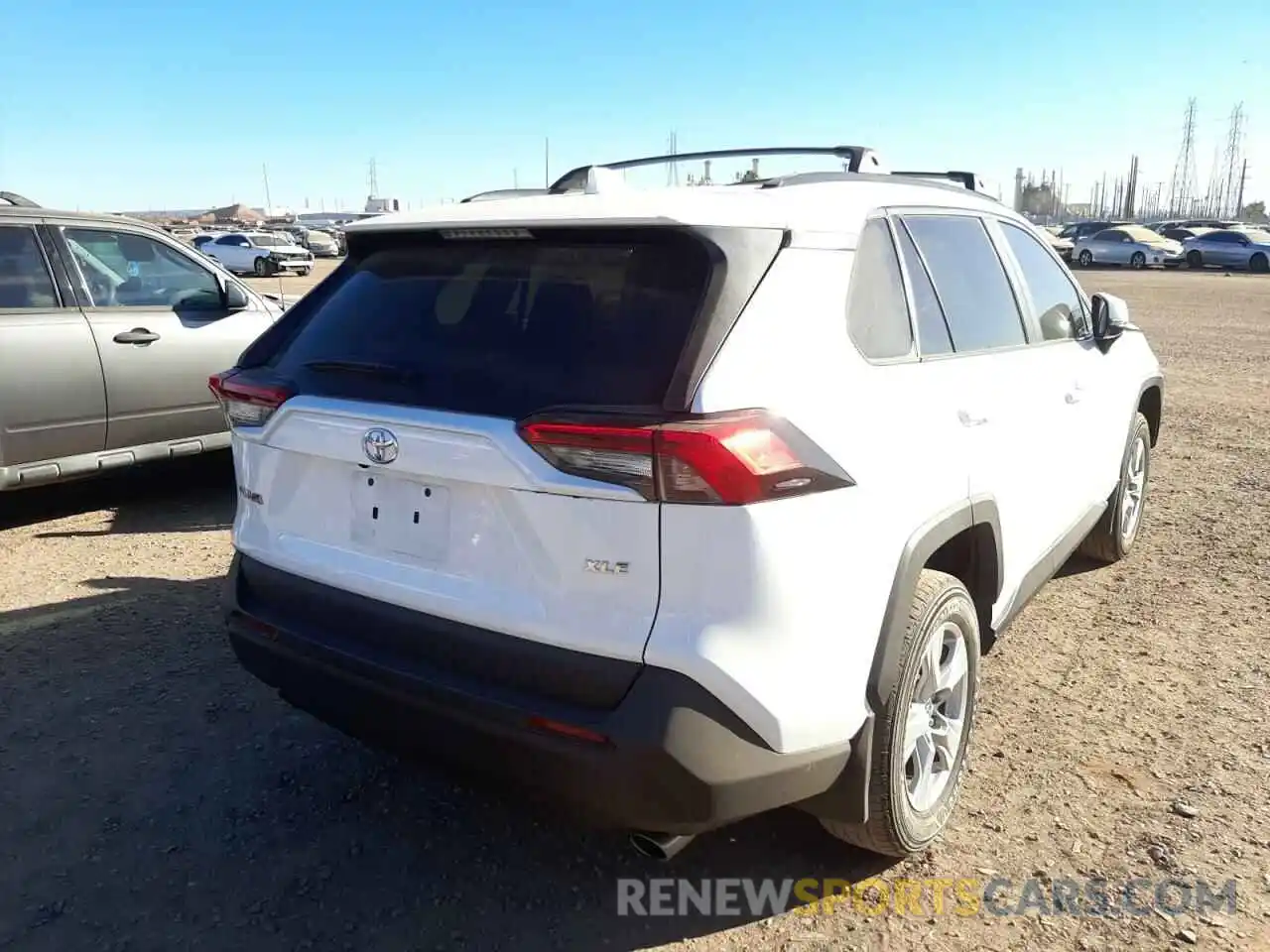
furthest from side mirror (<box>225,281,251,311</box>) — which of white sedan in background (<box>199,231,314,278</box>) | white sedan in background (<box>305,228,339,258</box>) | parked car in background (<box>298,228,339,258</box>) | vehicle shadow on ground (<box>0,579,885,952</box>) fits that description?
white sedan in background (<box>305,228,339,258</box>)

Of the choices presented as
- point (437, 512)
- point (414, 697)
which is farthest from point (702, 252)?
point (414, 697)

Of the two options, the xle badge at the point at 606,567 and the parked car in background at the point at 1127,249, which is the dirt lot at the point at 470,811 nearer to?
the xle badge at the point at 606,567

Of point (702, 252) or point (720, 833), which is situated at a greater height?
point (702, 252)

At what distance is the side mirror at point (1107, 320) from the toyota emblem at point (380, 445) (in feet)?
10.9

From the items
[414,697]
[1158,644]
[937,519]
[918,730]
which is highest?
[937,519]

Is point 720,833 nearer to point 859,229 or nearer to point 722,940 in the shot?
point 722,940

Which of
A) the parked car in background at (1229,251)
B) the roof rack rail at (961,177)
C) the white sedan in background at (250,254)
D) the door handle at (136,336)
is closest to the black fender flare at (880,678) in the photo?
the roof rack rail at (961,177)

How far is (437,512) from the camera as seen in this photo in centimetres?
240

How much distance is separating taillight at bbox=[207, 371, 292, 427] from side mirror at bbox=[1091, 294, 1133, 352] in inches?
136

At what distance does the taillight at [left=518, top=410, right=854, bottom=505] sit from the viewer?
82.6 inches

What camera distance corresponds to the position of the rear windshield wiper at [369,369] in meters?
2.49

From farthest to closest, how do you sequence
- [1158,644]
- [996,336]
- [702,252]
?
1. [1158,644]
2. [996,336]
3. [702,252]

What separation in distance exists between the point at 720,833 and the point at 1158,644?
239 centimetres

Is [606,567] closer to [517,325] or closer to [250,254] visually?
[517,325]
